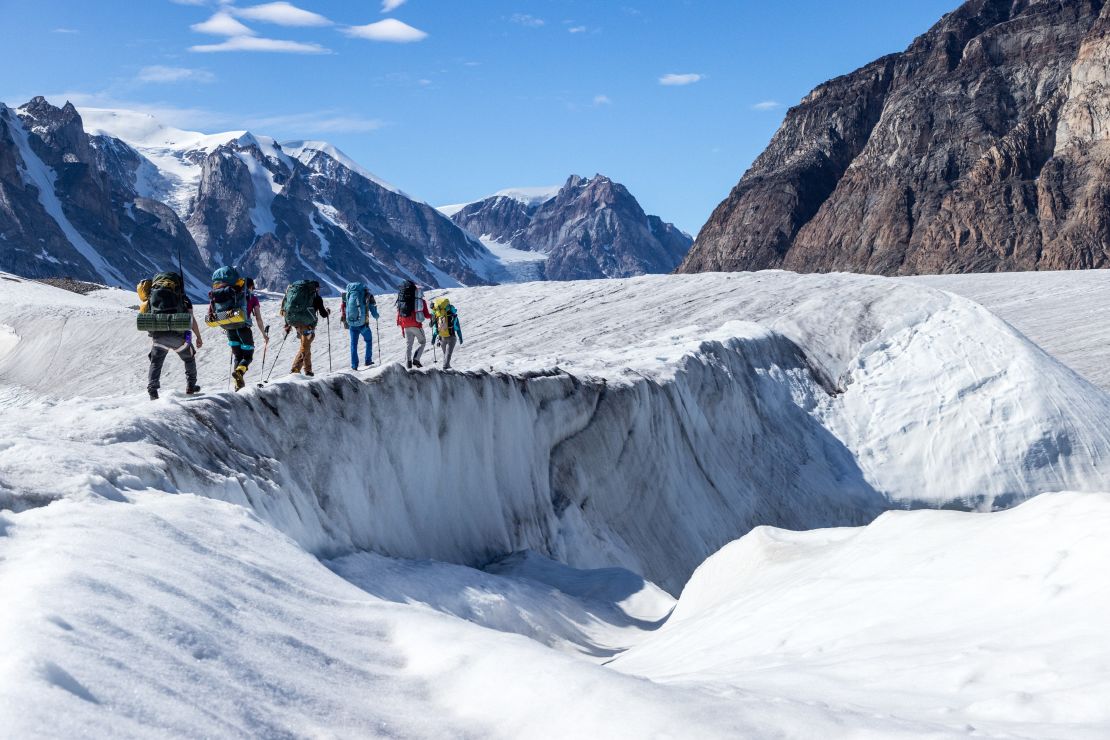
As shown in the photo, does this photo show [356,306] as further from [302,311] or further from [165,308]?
[165,308]

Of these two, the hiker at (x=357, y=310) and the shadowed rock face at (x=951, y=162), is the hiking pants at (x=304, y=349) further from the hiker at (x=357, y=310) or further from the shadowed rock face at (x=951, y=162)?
the shadowed rock face at (x=951, y=162)

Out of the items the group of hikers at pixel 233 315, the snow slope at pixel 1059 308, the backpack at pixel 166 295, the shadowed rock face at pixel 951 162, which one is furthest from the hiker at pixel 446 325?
the shadowed rock face at pixel 951 162

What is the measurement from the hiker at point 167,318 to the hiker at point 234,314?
3.34 feet

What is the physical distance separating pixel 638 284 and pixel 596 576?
2918 cm

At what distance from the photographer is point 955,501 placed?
2589cm

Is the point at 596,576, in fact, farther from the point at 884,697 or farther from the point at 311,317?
the point at 884,697

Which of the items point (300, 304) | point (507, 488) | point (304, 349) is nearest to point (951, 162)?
point (507, 488)

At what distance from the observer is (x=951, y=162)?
140 m

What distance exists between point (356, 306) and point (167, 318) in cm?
575

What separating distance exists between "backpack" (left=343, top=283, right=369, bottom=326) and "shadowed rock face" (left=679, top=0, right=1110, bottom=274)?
119 metres

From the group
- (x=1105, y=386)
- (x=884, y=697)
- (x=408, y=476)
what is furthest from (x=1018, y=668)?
(x=1105, y=386)

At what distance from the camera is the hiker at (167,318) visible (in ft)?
38.3

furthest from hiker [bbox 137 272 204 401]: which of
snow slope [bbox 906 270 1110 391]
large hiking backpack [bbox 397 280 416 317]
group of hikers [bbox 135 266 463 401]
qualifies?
snow slope [bbox 906 270 1110 391]

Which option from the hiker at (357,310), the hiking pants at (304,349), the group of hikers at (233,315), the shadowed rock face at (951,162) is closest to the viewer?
the group of hikers at (233,315)
